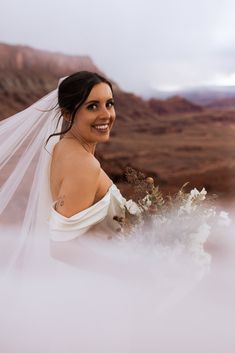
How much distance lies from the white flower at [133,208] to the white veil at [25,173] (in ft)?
0.66

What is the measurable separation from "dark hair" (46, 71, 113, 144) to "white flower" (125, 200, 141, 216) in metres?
0.24

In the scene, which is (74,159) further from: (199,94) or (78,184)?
(199,94)

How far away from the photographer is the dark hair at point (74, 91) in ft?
4.19

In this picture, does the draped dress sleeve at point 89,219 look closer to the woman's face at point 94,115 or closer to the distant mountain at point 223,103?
the woman's face at point 94,115

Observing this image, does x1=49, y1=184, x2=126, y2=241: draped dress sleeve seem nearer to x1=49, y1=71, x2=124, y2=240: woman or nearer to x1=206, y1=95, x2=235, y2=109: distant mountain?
x1=49, y1=71, x2=124, y2=240: woman

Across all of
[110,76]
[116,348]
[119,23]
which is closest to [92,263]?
[116,348]

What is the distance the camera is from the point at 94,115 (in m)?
1.29

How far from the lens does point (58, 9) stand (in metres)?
1.51

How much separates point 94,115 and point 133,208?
243 millimetres

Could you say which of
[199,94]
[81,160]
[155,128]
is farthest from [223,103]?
[81,160]

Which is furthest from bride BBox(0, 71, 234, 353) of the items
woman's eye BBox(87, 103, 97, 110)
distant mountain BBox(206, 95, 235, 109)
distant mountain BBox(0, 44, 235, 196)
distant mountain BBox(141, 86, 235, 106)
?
Result: distant mountain BBox(206, 95, 235, 109)

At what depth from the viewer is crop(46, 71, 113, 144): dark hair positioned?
50.3 inches

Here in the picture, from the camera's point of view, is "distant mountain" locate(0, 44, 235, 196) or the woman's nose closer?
the woman's nose

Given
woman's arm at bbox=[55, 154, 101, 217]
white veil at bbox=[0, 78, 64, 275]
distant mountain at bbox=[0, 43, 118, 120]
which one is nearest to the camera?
woman's arm at bbox=[55, 154, 101, 217]
